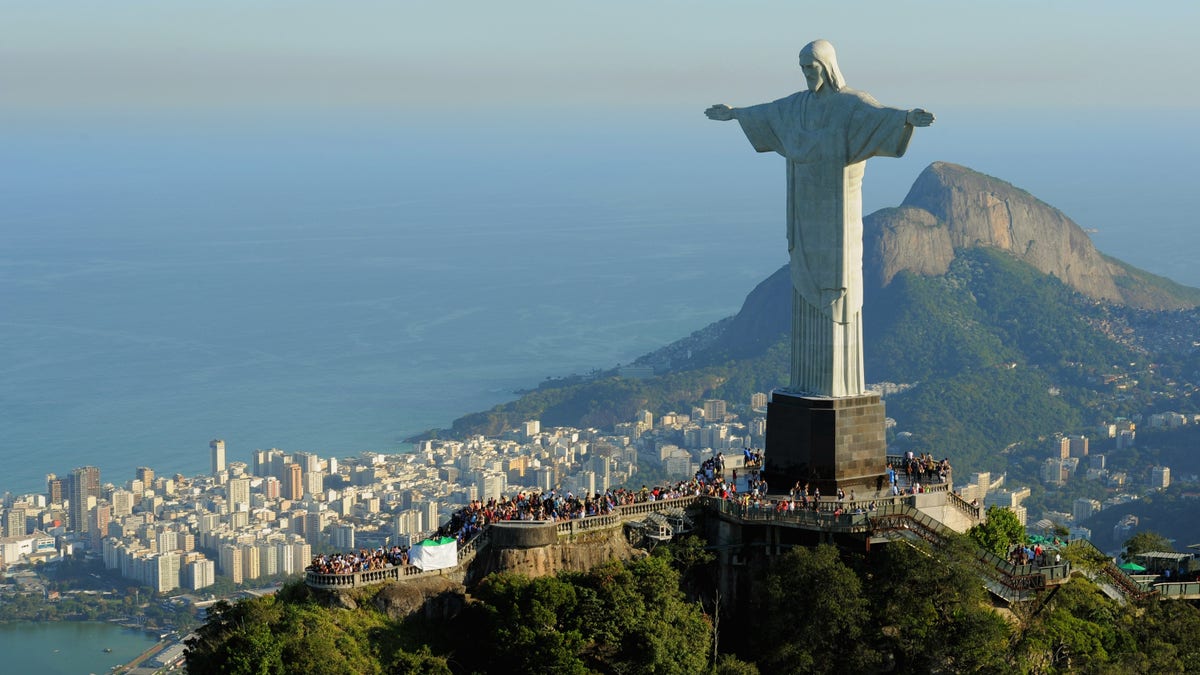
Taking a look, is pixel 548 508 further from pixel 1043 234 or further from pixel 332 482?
pixel 1043 234

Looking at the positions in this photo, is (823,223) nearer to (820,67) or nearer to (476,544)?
(820,67)

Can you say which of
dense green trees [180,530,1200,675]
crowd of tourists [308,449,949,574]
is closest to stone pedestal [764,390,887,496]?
crowd of tourists [308,449,949,574]

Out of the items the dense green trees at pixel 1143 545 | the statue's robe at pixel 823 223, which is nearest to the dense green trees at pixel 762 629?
the statue's robe at pixel 823 223

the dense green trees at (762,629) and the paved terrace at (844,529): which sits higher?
the paved terrace at (844,529)

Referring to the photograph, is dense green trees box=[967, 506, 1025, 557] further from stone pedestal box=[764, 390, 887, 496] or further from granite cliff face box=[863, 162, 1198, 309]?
granite cliff face box=[863, 162, 1198, 309]

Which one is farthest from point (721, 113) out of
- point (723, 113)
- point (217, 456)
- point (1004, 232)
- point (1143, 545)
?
point (1004, 232)

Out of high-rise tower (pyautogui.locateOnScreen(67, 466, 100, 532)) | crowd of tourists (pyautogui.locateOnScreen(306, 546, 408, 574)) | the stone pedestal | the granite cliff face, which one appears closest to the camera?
crowd of tourists (pyautogui.locateOnScreen(306, 546, 408, 574))

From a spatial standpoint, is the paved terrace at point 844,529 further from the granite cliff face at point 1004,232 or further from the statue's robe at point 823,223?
the granite cliff face at point 1004,232
